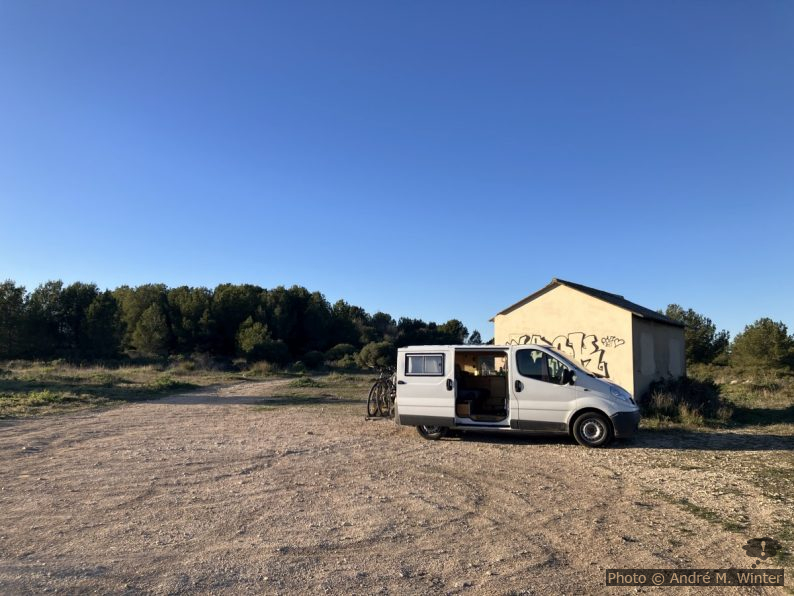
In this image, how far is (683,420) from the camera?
48.5 ft

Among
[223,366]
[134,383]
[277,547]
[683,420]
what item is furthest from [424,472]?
[223,366]

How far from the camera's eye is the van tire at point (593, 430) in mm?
11242

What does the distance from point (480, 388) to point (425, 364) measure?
192 cm

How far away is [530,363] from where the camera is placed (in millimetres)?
11758

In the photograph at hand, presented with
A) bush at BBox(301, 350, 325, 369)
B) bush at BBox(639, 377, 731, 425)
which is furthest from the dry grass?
bush at BBox(301, 350, 325, 369)

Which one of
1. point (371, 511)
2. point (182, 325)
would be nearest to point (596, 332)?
point (371, 511)

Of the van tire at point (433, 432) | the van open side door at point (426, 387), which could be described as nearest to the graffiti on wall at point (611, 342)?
the van open side door at point (426, 387)

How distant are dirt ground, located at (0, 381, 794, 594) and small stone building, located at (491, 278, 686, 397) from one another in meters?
3.73

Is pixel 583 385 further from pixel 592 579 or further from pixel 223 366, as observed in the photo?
pixel 223 366

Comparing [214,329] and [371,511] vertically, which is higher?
[214,329]

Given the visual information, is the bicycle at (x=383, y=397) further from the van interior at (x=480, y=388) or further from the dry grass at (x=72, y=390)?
the dry grass at (x=72, y=390)

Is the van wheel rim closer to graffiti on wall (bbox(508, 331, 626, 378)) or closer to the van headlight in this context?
the van headlight

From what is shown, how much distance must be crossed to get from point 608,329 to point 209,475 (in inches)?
463

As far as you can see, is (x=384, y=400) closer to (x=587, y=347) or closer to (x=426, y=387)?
(x=426, y=387)
